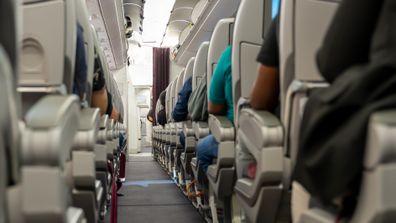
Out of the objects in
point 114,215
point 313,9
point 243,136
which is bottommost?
point 114,215

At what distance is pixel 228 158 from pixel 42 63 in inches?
52.2

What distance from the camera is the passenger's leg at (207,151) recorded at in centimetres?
298

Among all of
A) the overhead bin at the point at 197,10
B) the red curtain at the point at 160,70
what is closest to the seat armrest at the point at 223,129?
the overhead bin at the point at 197,10

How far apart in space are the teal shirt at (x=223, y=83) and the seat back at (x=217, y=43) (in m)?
0.24

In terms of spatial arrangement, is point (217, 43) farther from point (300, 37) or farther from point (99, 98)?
point (300, 37)

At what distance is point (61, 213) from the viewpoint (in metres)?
1.15

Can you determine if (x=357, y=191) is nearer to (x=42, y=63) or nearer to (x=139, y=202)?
(x=42, y=63)

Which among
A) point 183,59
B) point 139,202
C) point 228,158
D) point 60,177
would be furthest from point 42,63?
point 183,59

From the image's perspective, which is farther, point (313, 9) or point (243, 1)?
point (243, 1)

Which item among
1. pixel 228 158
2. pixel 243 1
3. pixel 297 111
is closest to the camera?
pixel 297 111

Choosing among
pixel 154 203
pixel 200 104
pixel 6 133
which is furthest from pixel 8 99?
pixel 154 203

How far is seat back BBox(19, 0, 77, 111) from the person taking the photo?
1715 mm

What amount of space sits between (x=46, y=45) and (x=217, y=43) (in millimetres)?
1593

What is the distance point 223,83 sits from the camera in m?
2.81
